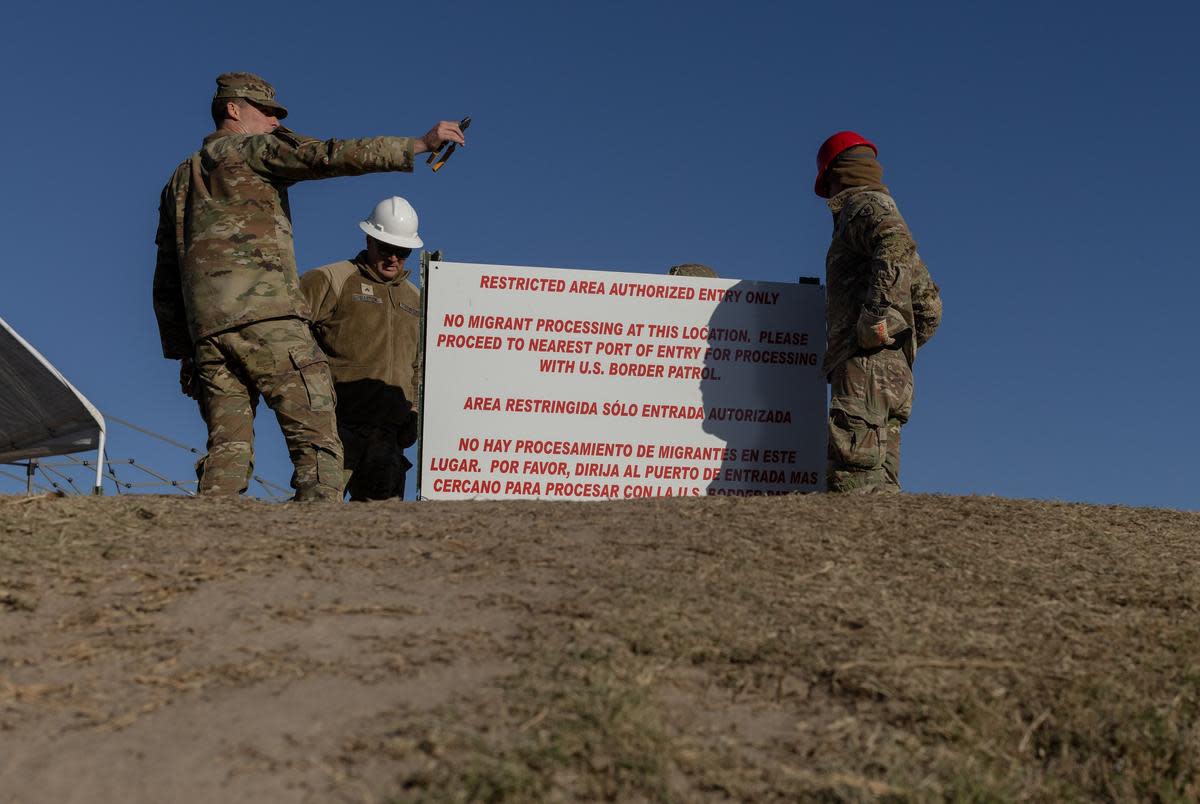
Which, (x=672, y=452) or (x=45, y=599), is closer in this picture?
(x=45, y=599)

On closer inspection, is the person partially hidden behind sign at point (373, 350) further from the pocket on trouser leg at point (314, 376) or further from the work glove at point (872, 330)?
the work glove at point (872, 330)

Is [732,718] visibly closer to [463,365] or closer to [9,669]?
[9,669]

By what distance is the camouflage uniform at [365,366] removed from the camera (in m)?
9.39

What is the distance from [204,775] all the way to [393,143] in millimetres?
4664

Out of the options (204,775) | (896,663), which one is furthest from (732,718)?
(204,775)

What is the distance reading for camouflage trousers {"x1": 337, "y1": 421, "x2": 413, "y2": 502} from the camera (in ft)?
30.7

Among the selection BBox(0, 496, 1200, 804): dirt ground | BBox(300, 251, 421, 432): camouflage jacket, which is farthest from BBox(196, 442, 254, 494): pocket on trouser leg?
BBox(300, 251, 421, 432): camouflage jacket

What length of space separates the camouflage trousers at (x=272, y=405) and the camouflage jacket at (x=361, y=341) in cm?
172

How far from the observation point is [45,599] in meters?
5.08

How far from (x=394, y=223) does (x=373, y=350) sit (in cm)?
99

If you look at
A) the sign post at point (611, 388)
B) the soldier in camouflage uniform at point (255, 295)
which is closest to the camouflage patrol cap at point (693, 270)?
the sign post at point (611, 388)

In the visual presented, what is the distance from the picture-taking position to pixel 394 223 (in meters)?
9.67

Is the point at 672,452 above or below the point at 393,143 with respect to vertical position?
below

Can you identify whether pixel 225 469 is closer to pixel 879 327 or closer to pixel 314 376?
pixel 314 376
